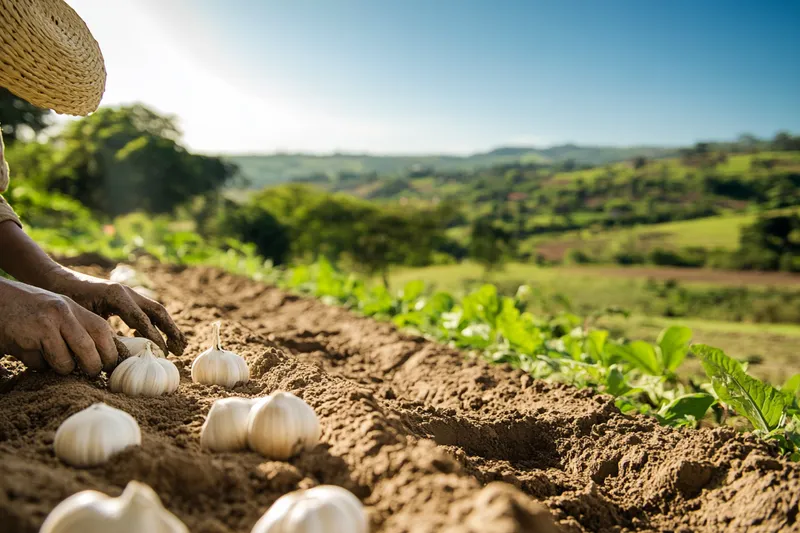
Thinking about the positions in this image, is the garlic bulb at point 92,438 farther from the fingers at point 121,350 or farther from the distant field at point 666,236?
the distant field at point 666,236

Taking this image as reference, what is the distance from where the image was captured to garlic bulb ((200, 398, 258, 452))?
58.9 inches

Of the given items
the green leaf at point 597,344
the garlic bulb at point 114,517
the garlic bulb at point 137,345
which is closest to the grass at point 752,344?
the green leaf at point 597,344

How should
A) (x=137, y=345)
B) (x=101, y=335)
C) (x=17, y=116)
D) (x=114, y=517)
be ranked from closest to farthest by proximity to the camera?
(x=114, y=517) → (x=101, y=335) → (x=137, y=345) → (x=17, y=116)

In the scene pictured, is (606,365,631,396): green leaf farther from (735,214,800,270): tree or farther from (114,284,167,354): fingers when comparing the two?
(735,214,800,270): tree

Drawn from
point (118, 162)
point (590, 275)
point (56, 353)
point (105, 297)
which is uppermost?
point (118, 162)

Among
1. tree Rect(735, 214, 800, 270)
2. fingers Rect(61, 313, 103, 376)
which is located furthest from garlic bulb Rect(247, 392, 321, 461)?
tree Rect(735, 214, 800, 270)

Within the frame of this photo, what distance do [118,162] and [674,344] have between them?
84.3 ft

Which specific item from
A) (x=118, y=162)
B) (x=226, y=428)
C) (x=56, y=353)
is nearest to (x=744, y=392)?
(x=226, y=428)

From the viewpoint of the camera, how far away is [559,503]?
5.13 feet

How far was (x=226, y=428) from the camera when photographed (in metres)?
1.50

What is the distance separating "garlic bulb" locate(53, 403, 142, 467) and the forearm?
120 cm

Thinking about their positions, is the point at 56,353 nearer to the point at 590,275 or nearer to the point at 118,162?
the point at 118,162

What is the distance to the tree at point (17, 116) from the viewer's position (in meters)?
13.3

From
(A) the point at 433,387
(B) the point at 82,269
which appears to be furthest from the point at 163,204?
(A) the point at 433,387
